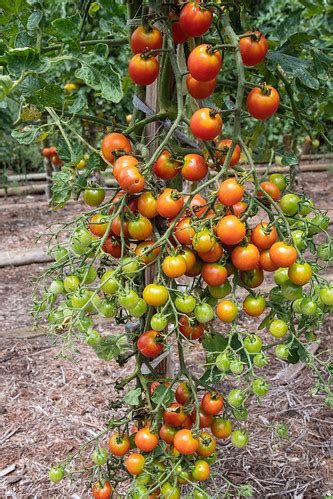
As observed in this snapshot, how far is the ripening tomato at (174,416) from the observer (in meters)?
0.89

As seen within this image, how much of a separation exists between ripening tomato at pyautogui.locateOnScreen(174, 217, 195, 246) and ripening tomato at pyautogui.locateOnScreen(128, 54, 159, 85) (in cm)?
24

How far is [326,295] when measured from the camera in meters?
0.79

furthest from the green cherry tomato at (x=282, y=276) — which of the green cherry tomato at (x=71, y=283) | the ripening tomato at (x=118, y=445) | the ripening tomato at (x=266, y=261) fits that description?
the ripening tomato at (x=118, y=445)

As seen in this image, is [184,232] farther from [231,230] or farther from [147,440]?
[147,440]

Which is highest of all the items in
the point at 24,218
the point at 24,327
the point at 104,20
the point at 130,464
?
the point at 104,20

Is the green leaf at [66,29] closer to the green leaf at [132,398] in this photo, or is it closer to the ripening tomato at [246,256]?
the ripening tomato at [246,256]

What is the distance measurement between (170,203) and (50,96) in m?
0.28

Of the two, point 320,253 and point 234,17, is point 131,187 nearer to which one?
point 320,253

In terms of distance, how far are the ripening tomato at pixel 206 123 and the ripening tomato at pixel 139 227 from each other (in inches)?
6.3

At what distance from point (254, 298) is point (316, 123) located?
494mm

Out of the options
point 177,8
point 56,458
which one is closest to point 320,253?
point 177,8

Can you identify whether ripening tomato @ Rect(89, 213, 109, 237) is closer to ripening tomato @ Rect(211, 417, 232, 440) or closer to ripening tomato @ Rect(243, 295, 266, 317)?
ripening tomato @ Rect(243, 295, 266, 317)

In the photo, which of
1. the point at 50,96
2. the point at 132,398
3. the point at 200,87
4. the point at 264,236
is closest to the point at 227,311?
the point at 264,236

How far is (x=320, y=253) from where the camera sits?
2.84 ft
